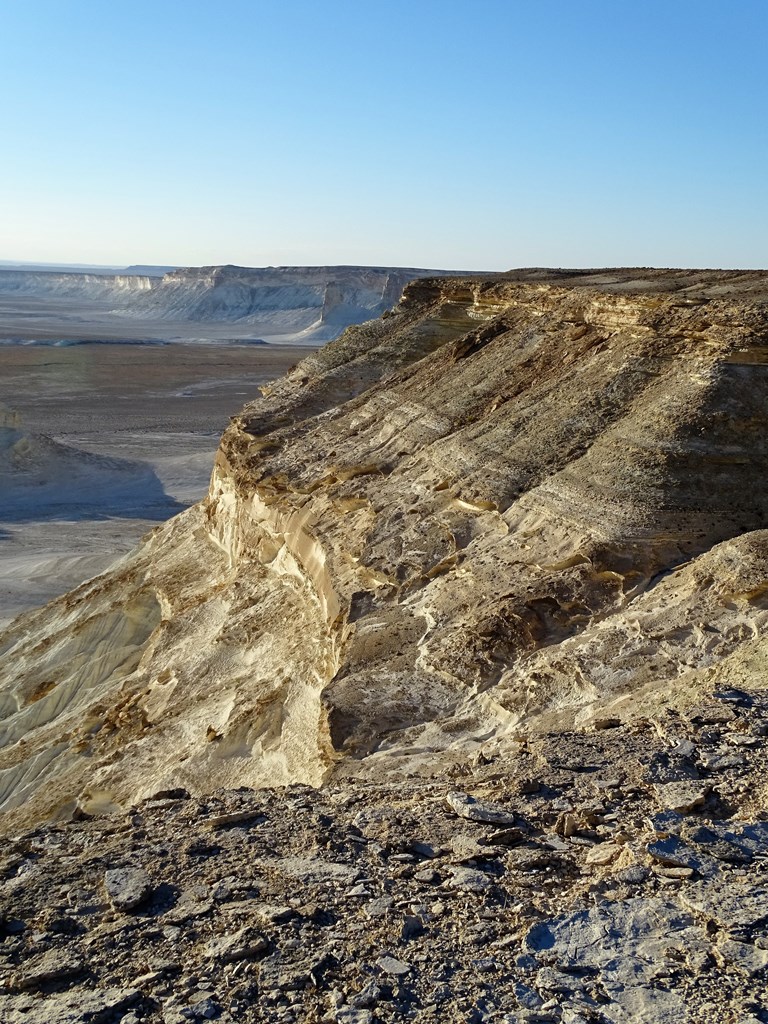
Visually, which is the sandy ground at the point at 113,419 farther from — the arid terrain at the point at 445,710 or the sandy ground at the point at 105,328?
the sandy ground at the point at 105,328

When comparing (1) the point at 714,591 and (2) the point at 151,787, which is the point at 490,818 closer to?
(1) the point at 714,591

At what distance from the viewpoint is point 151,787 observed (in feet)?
36.7

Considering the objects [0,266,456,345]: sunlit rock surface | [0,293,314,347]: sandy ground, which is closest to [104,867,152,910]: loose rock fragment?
[0,293,314,347]: sandy ground

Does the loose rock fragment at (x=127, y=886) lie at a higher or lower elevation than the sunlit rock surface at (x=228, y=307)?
lower

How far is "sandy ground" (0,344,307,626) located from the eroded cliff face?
958cm

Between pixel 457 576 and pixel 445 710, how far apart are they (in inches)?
92.2

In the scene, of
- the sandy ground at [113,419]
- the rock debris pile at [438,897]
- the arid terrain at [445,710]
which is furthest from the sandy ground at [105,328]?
the rock debris pile at [438,897]

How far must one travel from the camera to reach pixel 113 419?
57125 millimetres

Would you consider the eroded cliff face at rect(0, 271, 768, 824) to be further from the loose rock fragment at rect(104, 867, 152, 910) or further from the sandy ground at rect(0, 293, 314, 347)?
the sandy ground at rect(0, 293, 314, 347)

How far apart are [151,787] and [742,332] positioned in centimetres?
886

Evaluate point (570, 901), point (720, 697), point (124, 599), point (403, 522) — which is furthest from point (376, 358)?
point (570, 901)

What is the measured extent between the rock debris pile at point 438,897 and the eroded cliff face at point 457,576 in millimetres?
1530

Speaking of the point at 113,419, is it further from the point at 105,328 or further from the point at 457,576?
the point at 105,328

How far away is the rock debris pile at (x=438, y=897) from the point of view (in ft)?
14.5
